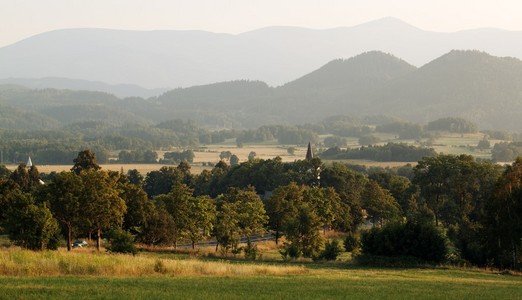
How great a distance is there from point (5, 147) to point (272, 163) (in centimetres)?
10309

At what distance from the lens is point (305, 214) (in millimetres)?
52875

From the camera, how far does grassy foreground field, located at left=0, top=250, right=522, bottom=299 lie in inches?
901

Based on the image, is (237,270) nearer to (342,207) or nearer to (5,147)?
(342,207)

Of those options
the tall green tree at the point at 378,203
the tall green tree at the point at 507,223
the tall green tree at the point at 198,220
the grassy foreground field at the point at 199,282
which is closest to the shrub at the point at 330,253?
the tall green tree at the point at 507,223

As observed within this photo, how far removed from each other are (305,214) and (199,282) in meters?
27.0

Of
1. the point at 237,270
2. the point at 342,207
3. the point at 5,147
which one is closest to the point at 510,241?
the point at 237,270

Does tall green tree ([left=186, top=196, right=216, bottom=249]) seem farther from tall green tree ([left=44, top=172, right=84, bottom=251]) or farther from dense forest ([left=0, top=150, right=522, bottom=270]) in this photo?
tall green tree ([left=44, top=172, right=84, bottom=251])

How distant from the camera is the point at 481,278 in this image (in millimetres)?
35219

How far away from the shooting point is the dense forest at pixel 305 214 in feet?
144

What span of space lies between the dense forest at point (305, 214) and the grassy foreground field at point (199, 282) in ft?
31.7

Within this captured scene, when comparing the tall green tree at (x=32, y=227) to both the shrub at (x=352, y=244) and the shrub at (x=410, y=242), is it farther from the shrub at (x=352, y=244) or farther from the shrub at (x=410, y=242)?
the shrub at (x=352, y=244)

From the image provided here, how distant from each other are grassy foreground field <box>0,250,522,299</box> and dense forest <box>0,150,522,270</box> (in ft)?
31.7

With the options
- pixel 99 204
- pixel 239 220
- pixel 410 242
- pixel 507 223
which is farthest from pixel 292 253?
pixel 507 223

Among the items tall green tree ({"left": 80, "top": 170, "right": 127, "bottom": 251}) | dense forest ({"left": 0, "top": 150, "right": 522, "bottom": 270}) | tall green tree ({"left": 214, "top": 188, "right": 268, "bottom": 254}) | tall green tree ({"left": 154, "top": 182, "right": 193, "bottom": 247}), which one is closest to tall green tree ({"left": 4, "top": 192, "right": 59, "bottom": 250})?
dense forest ({"left": 0, "top": 150, "right": 522, "bottom": 270})
